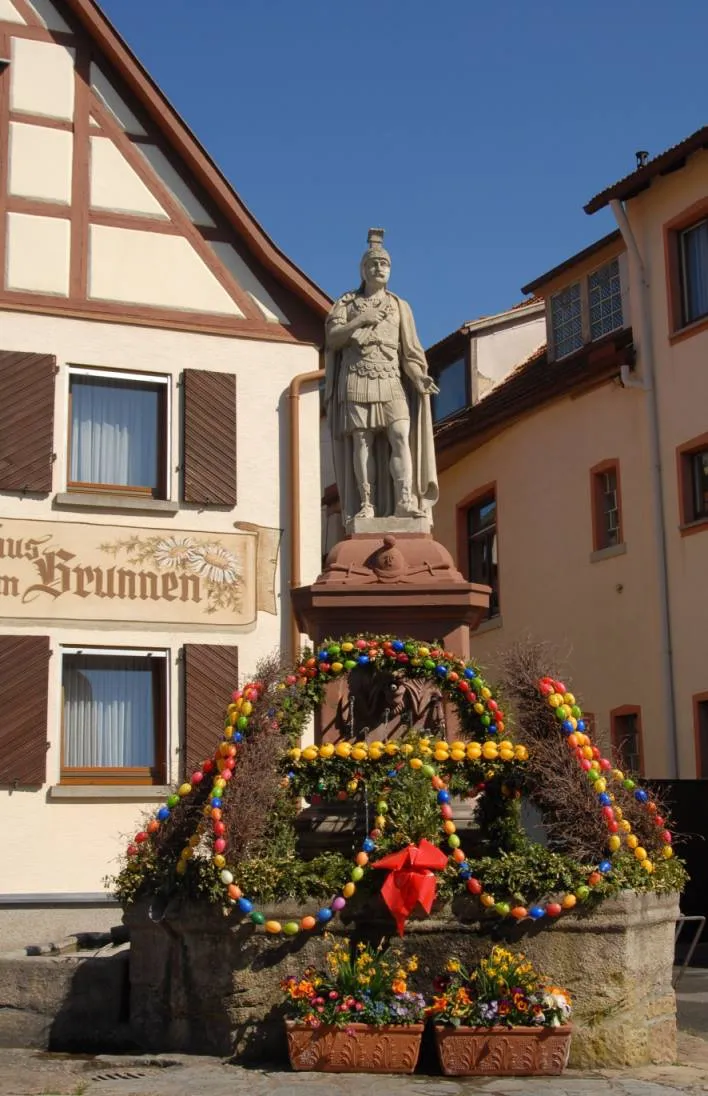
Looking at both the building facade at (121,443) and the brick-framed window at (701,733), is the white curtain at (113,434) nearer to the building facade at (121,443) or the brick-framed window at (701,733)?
the building facade at (121,443)

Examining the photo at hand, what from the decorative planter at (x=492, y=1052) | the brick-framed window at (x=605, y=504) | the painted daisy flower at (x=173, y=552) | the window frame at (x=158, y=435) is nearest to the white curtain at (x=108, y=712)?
the painted daisy flower at (x=173, y=552)

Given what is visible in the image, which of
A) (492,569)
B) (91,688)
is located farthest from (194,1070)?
(492,569)

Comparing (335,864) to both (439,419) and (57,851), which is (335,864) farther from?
(439,419)

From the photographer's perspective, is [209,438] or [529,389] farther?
[529,389]

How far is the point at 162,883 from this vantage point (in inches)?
296

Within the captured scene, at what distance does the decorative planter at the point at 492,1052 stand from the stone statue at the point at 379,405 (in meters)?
4.14

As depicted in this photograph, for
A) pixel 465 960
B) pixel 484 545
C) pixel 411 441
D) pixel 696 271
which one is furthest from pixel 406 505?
pixel 484 545

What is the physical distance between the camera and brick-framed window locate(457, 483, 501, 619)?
74.5 ft

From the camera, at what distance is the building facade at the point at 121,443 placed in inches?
546

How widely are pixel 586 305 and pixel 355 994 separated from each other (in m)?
15.7

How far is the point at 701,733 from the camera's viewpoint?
17062mm

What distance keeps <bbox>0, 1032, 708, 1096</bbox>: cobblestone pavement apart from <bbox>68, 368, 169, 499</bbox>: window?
849cm

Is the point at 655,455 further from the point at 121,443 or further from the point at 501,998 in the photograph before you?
the point at 501,998

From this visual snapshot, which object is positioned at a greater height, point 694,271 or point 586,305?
point 586,305
